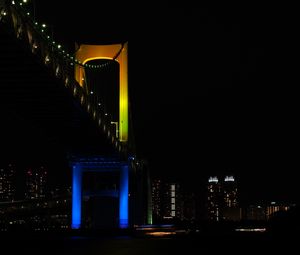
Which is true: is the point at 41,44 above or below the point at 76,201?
above

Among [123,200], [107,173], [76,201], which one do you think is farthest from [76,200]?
[107,173]

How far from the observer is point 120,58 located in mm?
43781

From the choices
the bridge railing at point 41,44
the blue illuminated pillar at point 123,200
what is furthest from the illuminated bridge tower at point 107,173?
the bridge railing at point 41,44

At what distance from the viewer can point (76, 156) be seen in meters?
41.8

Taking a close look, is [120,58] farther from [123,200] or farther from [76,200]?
[76,200]

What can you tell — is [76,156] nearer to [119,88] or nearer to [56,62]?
[119,88]

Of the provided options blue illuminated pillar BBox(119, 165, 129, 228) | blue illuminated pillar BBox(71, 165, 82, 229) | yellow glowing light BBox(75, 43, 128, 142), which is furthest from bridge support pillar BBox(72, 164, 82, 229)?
yellow glowing light BBox(75, 43, 128, 142)

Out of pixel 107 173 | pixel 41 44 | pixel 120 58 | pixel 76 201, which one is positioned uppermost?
pixel 120 58

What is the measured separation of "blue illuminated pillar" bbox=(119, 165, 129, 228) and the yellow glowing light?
2.23 m

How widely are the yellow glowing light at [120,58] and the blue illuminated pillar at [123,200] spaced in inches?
87.9

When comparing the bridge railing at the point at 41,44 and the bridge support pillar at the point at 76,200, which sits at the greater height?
the bridge railing at the point at 41,44

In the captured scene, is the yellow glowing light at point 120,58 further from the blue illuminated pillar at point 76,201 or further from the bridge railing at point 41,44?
the bridge railing at point 41,44

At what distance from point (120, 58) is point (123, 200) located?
343 inches

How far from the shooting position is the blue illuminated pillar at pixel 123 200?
4356 cm
